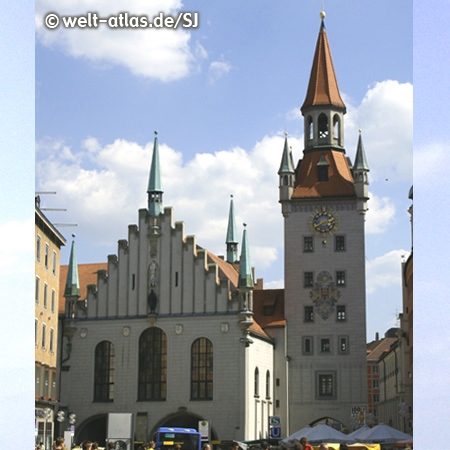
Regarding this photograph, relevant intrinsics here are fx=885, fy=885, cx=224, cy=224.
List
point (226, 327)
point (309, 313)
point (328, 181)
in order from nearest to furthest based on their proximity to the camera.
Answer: point (226, 327) → point (309, 313) → point (328, 181)

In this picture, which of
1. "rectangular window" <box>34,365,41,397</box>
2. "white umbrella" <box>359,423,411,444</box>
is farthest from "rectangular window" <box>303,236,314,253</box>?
"white umbrella" <box>359,423,411,444</box>

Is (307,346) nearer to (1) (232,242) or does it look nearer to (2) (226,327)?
(2) (226,327)

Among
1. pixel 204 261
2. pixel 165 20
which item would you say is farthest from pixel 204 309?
pixel 165 20

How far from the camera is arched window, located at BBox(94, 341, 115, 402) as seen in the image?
60.6m

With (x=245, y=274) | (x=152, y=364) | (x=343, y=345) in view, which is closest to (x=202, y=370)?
(x=152, y=364)

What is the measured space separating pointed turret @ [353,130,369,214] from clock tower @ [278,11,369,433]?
7 cm

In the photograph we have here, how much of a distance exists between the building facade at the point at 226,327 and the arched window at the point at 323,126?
2700 mm

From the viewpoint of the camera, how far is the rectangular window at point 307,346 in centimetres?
6469

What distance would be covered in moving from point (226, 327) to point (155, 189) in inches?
442

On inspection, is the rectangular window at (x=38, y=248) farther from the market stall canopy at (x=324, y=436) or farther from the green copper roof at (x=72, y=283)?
the market stall canopy at (x=324, y=436)

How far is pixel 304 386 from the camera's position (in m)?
64.2

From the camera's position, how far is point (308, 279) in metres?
65.8

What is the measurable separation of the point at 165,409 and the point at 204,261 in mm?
10196

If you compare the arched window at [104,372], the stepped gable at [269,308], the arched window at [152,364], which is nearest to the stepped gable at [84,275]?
the arched window at [104,372]
